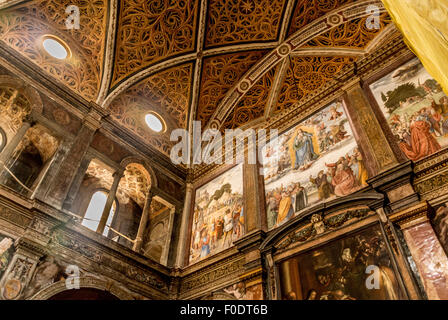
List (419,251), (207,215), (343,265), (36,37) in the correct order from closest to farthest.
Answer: (419,251) < (343,265) < (36,37) < (207,215)

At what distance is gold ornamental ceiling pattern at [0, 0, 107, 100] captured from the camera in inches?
344

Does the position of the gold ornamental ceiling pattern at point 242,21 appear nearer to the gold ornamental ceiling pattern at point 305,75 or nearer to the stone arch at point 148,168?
the gold ornamental ceiling pattern at point 305,75

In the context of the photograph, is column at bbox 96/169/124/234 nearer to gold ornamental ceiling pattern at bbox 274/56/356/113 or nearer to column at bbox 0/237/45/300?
column at bbox 0/237/45/300

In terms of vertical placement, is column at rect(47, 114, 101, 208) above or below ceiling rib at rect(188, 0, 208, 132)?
below

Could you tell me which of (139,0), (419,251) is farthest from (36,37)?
(419,251)

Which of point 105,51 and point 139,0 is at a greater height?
point 139,0

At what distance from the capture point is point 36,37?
9094 mm

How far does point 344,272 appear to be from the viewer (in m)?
5.92

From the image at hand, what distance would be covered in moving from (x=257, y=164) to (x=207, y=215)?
212 cm

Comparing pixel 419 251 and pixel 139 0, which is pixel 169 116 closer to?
pixel 139 0

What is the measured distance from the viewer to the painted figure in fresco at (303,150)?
8.33m

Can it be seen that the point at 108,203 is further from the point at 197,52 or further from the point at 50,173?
the point at 197,52

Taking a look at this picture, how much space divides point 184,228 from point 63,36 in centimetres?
671

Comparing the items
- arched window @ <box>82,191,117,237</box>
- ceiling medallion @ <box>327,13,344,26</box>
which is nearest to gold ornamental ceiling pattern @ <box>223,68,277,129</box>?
ceiling medallion @ <box>327,13,344,26</box>
